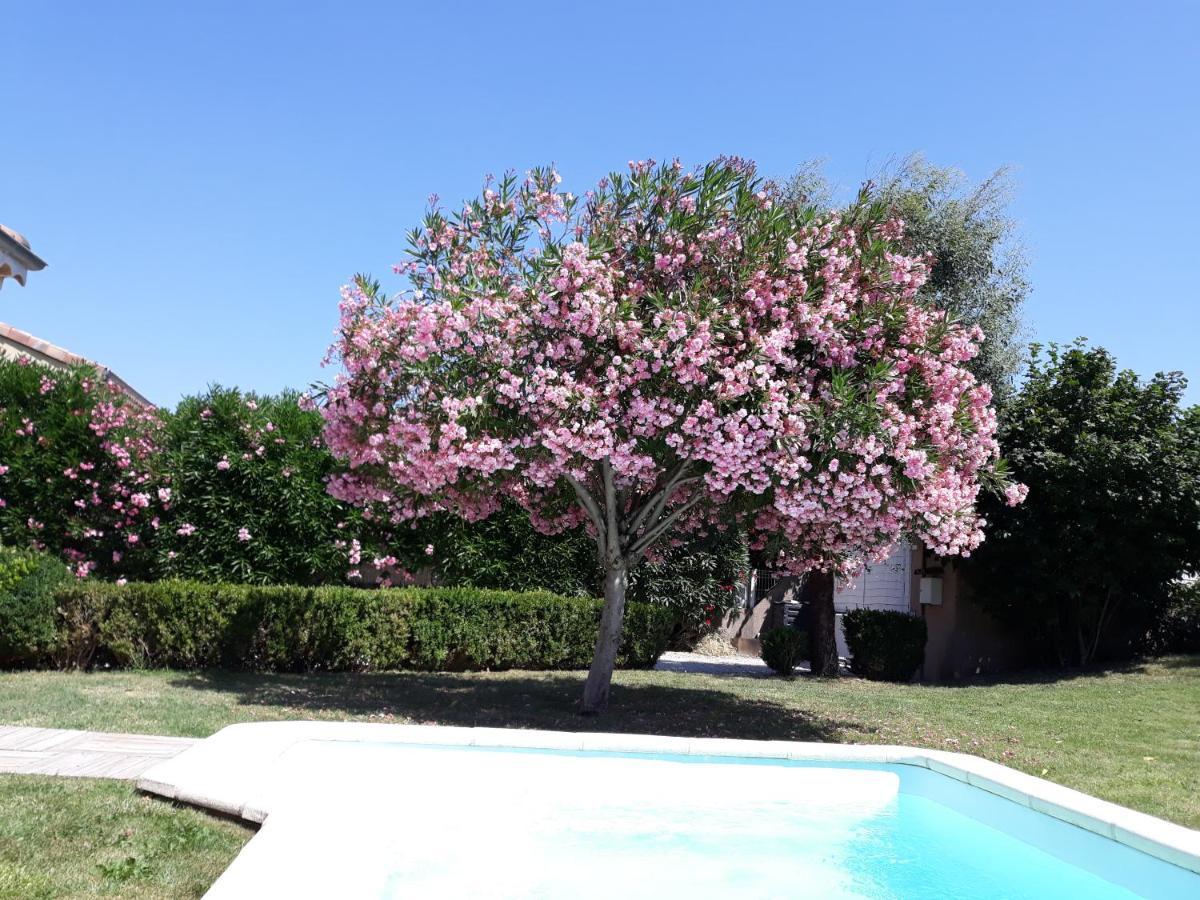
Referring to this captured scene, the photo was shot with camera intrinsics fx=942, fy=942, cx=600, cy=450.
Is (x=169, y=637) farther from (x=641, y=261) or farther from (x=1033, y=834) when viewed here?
(x=1033, y=834)

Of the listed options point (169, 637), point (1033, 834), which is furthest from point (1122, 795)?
point (169, 637)

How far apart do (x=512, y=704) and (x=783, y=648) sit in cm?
728

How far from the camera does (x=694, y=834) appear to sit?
713 centimetres

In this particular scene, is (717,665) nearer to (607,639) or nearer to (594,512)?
(607,639)

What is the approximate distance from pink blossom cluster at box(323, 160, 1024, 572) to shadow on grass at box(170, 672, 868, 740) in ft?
8.19

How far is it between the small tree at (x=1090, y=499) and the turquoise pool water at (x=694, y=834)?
10320mm

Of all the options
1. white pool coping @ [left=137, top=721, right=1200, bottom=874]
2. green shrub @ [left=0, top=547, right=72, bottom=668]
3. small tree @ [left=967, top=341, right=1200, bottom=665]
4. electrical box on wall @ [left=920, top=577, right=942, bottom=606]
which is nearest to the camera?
white pool coping @ [left=137, top=721, right=1200, bottom=874]

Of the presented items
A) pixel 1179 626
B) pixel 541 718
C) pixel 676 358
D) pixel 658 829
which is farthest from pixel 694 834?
pixel 1179 626

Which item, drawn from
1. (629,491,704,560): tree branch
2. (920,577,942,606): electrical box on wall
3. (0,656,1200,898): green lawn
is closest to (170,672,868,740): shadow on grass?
(0,656,1200,898): green lawn

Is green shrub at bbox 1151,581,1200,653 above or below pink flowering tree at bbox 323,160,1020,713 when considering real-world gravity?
below

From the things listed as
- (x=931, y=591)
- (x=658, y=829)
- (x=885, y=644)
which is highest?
(x=931, y=591)

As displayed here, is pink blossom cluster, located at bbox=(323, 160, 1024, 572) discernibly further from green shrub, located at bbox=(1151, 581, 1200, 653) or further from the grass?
green shrub, located at bbox=(1151, 581, 1200, 653)

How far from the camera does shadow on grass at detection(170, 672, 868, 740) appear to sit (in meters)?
10.2

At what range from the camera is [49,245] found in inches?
481
